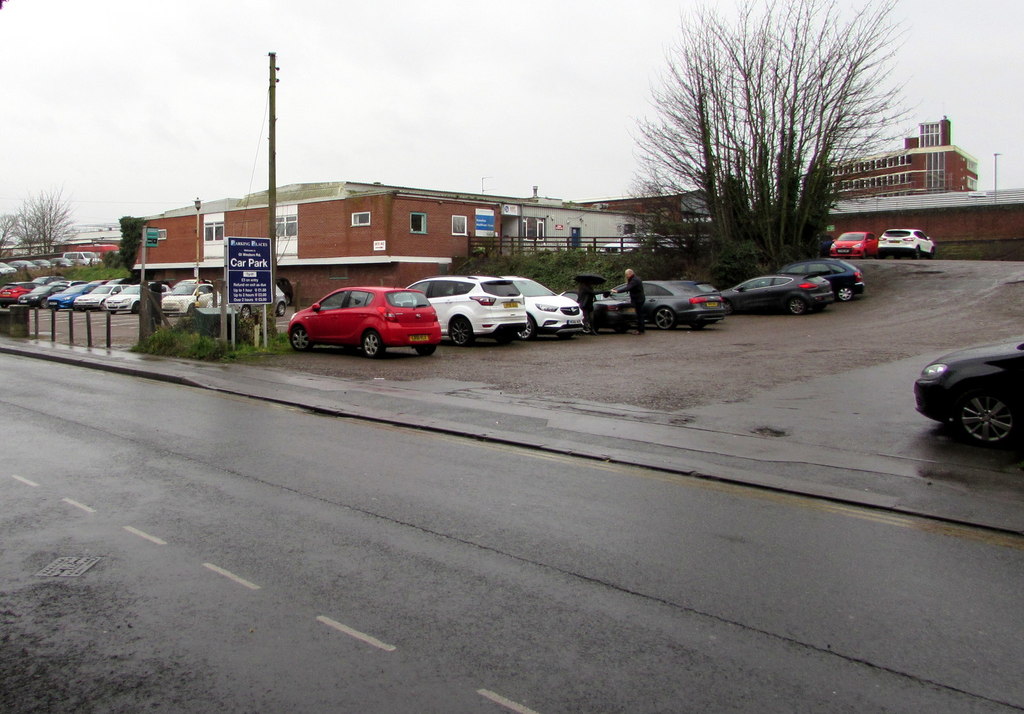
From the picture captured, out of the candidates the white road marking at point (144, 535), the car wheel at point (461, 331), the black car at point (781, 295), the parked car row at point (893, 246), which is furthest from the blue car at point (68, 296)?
the white road marking at point (144, 535)

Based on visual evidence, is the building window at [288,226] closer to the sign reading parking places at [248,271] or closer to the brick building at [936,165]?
the sign reading parking places at [248,271]

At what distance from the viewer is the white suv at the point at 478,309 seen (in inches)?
829

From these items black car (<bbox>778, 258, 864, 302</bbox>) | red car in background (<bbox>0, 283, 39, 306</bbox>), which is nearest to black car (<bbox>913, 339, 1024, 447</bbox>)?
black car (<bbox>778, 258, 864, 302</bbox>)

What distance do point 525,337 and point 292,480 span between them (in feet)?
51.2

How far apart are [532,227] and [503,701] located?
47021mm

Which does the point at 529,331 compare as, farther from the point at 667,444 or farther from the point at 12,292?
the point at 12,292

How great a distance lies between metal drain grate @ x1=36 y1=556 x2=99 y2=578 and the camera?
5355mm

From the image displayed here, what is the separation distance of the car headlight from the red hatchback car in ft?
36.2

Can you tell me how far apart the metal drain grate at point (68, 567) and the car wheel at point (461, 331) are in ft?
51.8

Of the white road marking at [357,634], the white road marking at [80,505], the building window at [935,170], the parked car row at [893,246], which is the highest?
the building window at [935,170]

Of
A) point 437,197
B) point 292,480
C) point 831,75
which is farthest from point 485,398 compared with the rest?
point 437,197

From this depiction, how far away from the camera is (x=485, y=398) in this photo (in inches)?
523

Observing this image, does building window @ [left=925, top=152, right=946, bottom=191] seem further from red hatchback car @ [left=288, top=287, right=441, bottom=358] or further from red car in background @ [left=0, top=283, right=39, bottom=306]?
red hatchback car @ [left=288, top=287, right=441, bottom=358]

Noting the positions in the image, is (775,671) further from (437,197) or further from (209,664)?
(437,197)
